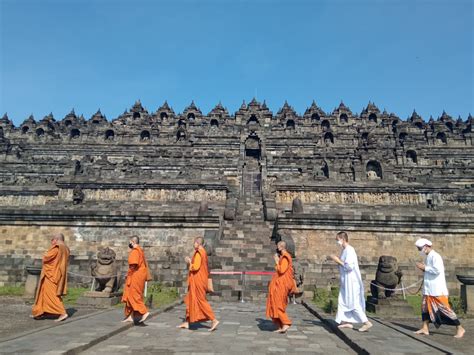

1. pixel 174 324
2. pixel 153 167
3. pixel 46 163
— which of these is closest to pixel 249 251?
pixel 174 324

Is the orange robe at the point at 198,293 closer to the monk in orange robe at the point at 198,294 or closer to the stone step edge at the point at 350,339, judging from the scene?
the monk in orange robe at the point at 198,294

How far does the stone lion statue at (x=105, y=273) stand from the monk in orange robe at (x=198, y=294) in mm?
3859

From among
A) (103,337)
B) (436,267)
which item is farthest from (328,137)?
(103,337)

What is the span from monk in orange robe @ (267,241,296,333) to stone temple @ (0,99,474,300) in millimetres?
4695

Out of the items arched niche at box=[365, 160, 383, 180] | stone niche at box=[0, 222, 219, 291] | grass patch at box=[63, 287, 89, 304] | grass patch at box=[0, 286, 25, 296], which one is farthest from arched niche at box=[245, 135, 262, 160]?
grass patch at box=[0, 286, 25, 296]

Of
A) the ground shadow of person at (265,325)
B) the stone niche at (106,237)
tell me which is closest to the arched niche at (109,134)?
the stone niche at (106,237)

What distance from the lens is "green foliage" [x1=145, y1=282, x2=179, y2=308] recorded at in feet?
32.8

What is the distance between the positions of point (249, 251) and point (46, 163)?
27840 mm

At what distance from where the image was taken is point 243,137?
37.4 m

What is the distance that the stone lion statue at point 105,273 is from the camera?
9.61 m

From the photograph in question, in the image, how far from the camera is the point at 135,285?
274 inches

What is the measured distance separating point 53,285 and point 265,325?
465cm

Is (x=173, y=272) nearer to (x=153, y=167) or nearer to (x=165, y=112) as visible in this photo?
(x=153, y=167)

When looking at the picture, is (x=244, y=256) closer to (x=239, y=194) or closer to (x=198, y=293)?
(x=198, y=293)
